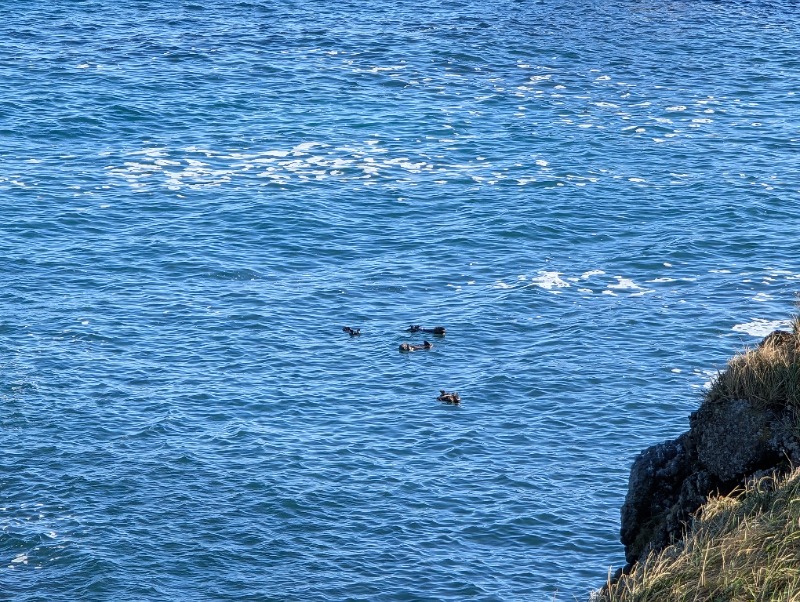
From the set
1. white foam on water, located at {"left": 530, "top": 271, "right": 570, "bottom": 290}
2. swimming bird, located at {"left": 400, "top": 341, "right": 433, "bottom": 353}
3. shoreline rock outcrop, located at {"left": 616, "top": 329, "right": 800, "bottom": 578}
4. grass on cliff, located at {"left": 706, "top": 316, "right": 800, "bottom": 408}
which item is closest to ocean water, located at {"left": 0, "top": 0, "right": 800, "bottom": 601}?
white foam on water, located at {"left": 530, "top": 271, "right": 570, "bottom": 290}

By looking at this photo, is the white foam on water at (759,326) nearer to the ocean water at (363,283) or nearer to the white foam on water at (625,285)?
the ocean water at (363,283)

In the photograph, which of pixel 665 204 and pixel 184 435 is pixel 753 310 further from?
pixel 184 435

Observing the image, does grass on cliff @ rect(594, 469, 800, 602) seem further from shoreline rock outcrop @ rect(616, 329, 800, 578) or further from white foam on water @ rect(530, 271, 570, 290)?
white foam on water @ rect(530, 271, 570, 290)

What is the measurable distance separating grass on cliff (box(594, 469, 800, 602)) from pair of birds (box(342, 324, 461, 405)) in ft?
70.6

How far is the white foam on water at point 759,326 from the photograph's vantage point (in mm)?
Answer: 44312

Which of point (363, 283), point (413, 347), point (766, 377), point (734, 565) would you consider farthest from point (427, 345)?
point (734, 565)

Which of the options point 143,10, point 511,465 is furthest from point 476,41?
point 511,465

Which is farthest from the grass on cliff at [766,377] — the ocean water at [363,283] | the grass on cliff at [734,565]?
the ocean water at [363,283]

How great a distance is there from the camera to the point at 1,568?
3147 cm

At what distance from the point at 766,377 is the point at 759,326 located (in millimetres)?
23923

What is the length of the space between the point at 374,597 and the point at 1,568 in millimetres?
9654

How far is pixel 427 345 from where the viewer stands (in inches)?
1743

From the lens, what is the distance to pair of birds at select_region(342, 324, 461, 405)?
40625mm

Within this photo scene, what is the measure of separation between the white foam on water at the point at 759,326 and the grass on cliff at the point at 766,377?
21983 millimetres
